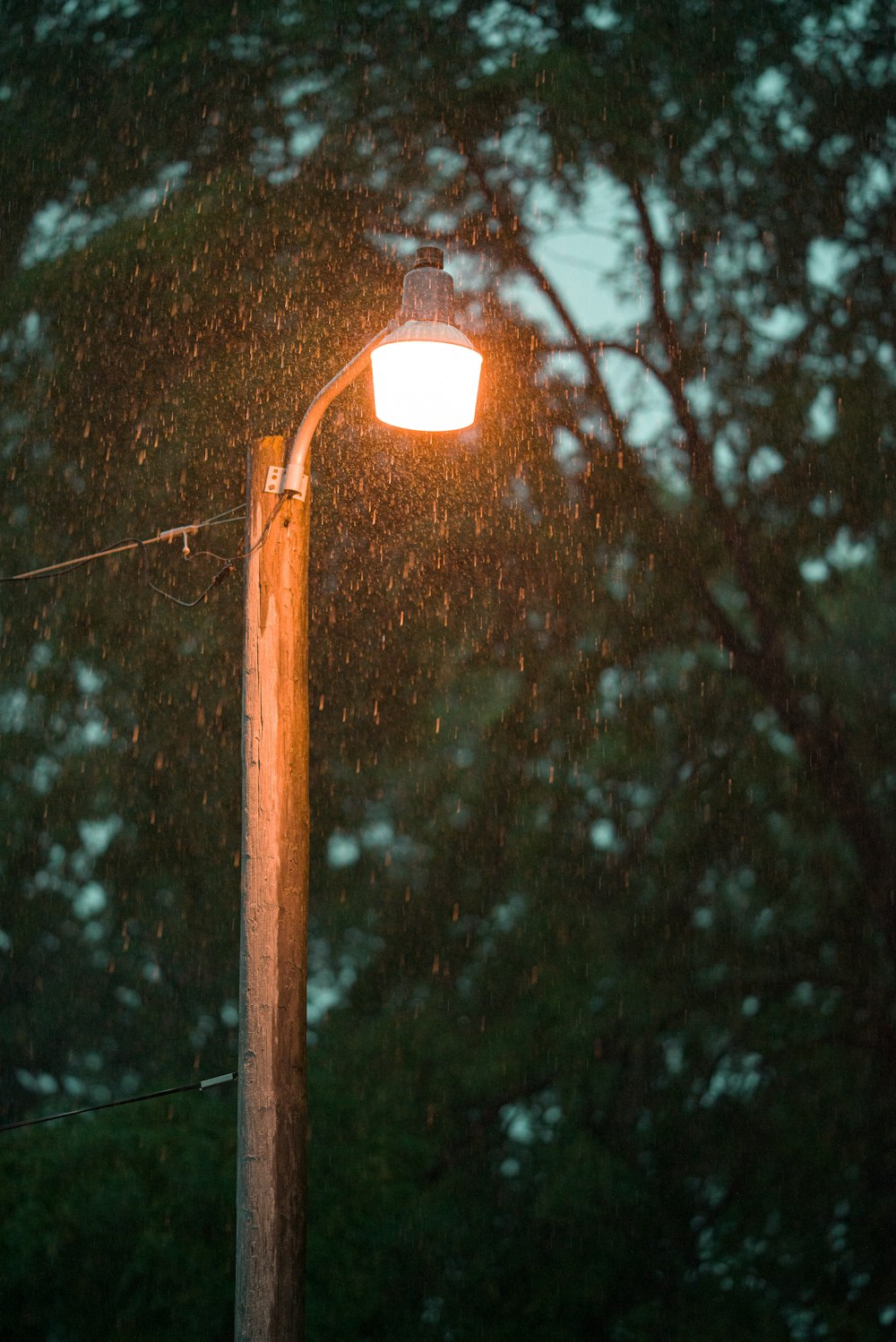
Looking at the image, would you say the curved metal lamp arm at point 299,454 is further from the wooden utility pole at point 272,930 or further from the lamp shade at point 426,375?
the lamp shade at point 426,375

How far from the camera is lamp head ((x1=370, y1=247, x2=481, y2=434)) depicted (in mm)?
3990

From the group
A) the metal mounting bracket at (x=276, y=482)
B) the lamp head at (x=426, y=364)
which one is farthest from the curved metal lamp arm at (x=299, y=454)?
the lamp head at (x=426, y=364)

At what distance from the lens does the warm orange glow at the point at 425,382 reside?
399 centimetres

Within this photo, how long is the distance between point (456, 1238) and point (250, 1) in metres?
13.9

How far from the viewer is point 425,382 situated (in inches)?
159

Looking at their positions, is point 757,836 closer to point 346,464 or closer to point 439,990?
point 439,990

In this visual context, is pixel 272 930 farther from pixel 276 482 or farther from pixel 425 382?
pixel 425 382

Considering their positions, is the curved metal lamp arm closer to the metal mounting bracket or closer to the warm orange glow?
the metal mounting bracket

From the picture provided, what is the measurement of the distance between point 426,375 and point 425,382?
0.8 inches

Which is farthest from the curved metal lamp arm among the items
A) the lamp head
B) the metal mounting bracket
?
the lamp head

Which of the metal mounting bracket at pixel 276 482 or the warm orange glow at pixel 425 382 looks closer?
the warm orange glow at pixel 425 382

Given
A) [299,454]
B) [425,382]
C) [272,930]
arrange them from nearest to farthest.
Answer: [272,930] → [425,382] → [299,454]

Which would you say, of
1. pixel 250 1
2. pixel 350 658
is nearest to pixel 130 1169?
pixel 350 658

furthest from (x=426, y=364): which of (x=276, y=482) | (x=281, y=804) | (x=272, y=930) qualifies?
(x=272, y=930)
